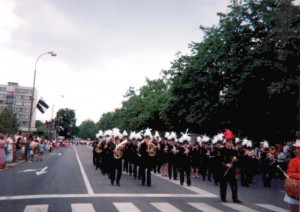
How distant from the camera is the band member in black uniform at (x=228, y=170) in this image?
41.6ft

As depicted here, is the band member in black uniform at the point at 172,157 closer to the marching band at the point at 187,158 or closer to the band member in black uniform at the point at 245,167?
the marching band at the point at 187,158

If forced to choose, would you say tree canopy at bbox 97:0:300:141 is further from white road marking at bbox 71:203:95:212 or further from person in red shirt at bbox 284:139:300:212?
person in red shirt at bbox 284:139:300:212

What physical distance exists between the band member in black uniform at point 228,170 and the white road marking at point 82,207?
429 cm

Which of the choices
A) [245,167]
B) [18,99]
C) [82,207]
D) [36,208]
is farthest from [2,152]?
[18,99]

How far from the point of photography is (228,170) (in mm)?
12758

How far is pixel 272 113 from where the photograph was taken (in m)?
29.2

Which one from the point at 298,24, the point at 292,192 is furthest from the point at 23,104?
the point at 292,192

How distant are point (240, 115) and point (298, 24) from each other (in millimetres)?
9495

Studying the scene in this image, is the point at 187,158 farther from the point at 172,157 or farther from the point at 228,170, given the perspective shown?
the point at 228,170

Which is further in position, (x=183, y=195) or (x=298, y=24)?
(x=298, y=24)

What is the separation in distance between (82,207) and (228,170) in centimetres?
482

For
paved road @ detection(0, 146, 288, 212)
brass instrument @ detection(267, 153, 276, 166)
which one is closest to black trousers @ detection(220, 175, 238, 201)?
paved road @ detection(0, 146, 288, 212)

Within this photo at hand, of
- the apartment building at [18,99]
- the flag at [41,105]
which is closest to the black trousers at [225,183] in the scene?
the flag at [41,105]

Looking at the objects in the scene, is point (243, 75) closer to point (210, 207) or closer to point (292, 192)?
point (210, 207)
